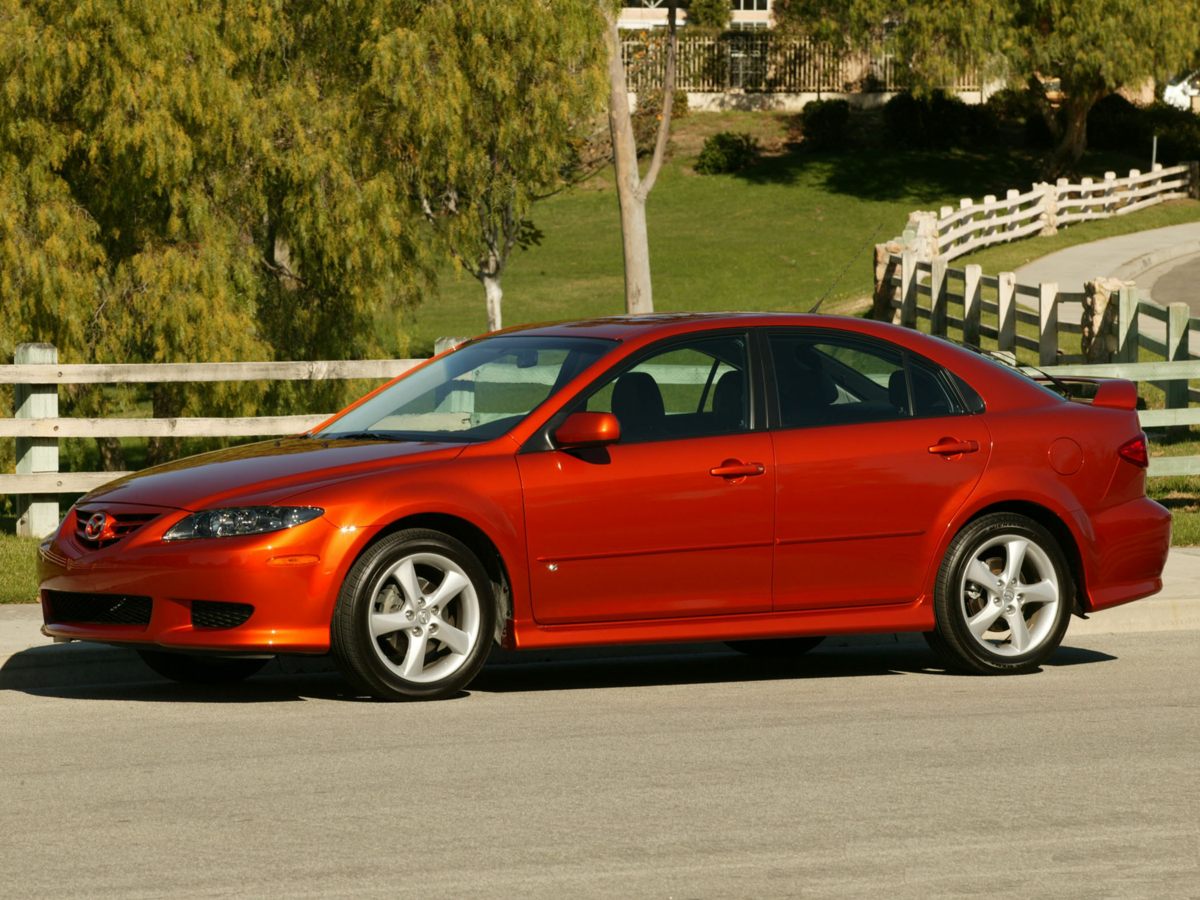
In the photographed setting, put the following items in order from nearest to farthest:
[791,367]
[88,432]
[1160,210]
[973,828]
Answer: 1. [973,828]
2. [791,367]
3. [88,432]
4. [1160,210]

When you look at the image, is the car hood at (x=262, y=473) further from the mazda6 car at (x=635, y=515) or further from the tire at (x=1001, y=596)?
the tire at (x=1001, y=596)

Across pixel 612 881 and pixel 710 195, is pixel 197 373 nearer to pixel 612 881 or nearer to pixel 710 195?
pixel 612 881

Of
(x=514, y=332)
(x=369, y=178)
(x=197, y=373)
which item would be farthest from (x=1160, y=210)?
(x=514, y=332)

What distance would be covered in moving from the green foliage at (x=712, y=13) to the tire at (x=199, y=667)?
58872mm

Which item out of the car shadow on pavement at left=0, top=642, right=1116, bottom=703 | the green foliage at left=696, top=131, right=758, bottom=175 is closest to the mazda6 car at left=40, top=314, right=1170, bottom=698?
the car shadow on pavement at left=0, top=642, right=1116, bottom=703

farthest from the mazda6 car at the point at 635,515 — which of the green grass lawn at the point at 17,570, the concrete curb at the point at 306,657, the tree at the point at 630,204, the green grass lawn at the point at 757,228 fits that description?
the green grass lawn at the point at 757,228

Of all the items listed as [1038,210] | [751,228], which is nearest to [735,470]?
[1038,210]

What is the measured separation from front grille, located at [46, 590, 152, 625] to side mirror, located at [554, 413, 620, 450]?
1.78 m

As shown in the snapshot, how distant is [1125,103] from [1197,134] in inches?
168

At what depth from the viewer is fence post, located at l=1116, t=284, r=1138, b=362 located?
2083cm

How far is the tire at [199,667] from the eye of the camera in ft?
29.3

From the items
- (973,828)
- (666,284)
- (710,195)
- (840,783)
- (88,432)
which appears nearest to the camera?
(973,828)

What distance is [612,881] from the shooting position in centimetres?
548

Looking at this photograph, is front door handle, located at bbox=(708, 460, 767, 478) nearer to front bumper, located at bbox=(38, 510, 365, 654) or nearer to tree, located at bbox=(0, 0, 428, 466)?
front bumper, located at bbox=(38, 510, 365, 654)
